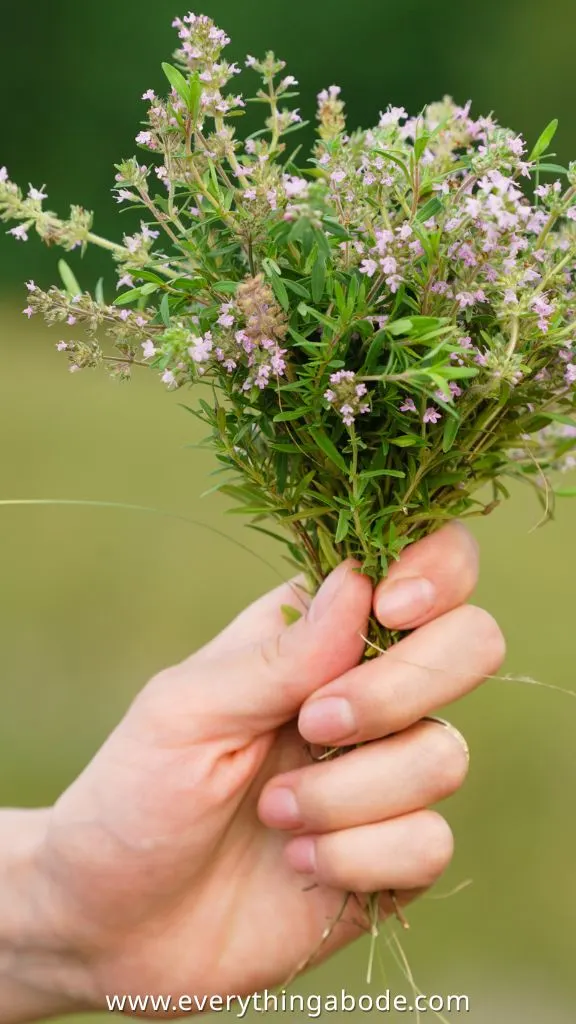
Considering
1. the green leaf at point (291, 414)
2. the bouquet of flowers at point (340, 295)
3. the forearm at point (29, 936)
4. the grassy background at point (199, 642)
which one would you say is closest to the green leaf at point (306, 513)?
the bouquet of flowers at point (340, 295)

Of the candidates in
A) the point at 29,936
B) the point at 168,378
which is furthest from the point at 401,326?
the point at 29,936

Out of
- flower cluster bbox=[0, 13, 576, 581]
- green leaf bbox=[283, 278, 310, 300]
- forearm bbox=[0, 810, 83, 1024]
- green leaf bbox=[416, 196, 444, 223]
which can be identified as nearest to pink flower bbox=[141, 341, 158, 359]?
flower cluster bbox=[0, 13, 576, 581]

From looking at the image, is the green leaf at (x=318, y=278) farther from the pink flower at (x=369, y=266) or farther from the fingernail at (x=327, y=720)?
the fingernail at (x=327, y=720)

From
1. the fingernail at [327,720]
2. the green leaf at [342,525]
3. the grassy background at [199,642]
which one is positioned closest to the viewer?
the green leaf at [342,525]

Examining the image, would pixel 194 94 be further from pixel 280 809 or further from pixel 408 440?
pixel 280 809

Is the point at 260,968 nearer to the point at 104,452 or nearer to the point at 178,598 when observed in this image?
the point at 178,598

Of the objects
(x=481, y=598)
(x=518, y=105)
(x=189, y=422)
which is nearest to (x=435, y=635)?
(x=481, y=598)
